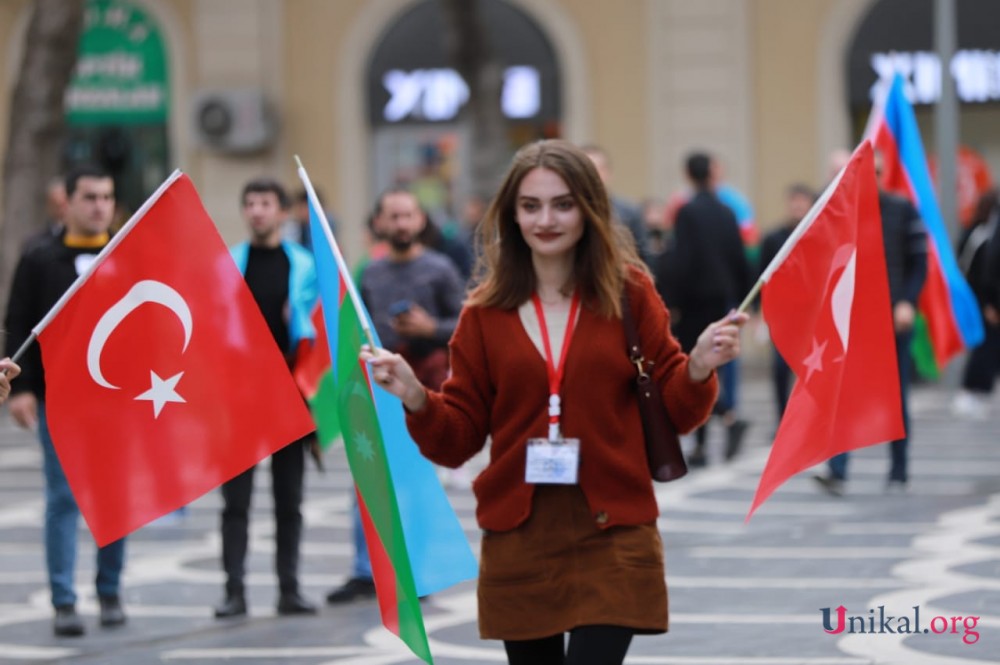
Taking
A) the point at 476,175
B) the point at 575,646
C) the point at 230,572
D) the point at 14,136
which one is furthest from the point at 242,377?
the point at 476,175

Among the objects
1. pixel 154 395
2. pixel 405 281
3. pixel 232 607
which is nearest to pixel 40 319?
pixel 232 607

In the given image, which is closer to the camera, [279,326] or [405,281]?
[279,326]

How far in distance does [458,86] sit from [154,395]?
20.1 meters

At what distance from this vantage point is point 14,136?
68.2 feet

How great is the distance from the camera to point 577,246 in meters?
5.54

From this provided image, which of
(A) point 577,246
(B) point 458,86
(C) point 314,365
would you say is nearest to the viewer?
(A) point 577,246

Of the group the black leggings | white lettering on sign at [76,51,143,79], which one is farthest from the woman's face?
white lettering on sign at [76,51,143,79]

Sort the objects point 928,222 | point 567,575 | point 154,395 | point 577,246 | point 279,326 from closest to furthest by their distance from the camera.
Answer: point 567,575 < point 577,246 < point 154,395 < point 279,326 < point 928,222

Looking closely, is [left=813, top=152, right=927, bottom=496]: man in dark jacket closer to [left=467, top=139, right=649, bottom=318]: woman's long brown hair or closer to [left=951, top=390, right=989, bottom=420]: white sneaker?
[left=951, top=390, right=989, bottom=420]: white sneaker

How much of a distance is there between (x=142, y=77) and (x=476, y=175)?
18.2 feet

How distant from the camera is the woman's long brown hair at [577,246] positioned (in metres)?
5.43

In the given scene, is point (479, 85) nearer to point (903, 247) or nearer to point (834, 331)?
point (903, 247)

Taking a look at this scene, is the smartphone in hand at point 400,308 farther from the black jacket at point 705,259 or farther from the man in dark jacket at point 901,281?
the black jacket at point 705,259

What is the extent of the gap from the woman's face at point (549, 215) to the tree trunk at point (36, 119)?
15801mm
